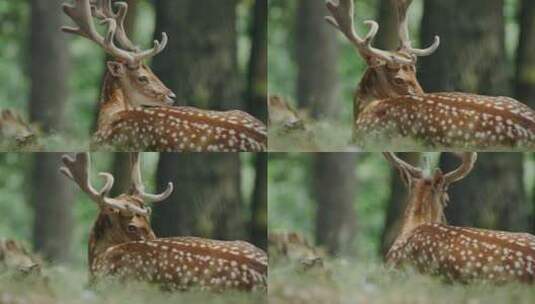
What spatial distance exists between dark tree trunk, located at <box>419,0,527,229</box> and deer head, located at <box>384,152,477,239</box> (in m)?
0.04

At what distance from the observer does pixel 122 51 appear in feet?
21.4

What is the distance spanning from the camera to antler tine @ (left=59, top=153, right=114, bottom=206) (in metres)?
6.54

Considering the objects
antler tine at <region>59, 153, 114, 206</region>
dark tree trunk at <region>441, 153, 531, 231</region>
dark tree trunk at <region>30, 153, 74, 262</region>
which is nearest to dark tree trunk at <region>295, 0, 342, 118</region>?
dark tree trunk at <region>441, 153, 531, 231</region>

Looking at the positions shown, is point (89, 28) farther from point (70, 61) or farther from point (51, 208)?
point (51, 208)

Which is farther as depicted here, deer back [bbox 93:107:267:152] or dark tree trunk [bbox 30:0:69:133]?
dark tree trunk [bbox 30:0:69:133]

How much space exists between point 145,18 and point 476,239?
1.45 meters

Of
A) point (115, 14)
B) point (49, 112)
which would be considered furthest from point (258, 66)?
point (49, 112)

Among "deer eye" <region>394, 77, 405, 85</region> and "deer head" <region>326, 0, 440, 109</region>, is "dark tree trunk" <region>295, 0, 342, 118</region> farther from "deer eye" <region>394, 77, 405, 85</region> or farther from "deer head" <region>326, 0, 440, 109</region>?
"deer eye" <region>394, 77, 405, 85</region>

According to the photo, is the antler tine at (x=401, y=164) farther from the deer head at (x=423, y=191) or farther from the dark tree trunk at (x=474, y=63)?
the dark tree trunk at (x=474, y=63)

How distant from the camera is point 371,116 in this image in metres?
6.45

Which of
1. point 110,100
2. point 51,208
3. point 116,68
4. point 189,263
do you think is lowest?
point 189,263

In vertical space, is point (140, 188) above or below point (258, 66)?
below

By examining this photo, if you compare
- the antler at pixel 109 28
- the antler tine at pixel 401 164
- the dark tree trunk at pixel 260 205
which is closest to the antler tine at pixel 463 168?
the antler tine at pixel 401 164

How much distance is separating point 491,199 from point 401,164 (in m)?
0.35
